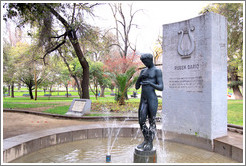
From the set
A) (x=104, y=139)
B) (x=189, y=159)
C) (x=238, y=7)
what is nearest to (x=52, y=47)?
(x=104, y=139)

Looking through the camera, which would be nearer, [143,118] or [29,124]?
[143,118]

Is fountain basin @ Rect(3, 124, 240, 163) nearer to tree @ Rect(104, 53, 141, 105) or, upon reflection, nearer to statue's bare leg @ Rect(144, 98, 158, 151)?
statue's bare leg @ Rect(144, 98, 158, 151)

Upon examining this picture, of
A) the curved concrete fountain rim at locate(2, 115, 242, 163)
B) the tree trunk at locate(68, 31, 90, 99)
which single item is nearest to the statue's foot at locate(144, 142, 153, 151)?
the curved concrete fountain rim at locate(2, 115, 242, 163)

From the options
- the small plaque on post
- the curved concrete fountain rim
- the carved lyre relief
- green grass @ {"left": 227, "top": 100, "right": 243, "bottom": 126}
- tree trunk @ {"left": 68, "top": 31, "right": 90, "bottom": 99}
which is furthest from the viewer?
tree trunk @ {"left": 68, "top": 31, "right": 90, "bottom": 99}

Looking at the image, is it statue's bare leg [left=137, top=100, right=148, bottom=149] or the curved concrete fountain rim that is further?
the curved concrete fountain rim

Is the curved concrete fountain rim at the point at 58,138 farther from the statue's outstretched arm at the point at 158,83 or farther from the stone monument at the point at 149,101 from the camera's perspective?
the statue's outstretched arm at the point at 158,83

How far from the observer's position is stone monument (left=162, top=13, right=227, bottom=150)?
5.07m

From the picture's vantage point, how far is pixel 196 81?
5.35m

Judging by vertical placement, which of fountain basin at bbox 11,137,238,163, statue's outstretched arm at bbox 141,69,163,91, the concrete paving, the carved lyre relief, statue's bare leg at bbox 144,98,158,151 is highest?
the carved lyre relief

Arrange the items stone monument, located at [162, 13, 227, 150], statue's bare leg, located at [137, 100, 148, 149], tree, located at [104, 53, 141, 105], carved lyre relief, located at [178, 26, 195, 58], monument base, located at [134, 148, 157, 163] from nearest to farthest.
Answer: monument base, located at [134, 148, 157, 163] < statue's bare leg, located at [137, 100, 148, 149] < stone monument, located at [162, 13, 227, 150] < carved lyre relief, located at [178, 26, 195, 58] < tree, located at [104, 53, 141, 105]

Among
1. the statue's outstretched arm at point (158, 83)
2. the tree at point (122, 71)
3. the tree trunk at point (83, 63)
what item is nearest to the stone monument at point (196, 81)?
the statue's outstretched arm at point (158, 83)

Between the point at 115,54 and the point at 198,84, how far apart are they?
79.4ft

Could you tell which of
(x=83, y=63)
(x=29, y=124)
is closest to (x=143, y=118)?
(x=29, y=124)

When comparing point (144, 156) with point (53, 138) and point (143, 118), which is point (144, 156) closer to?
point (143, 118)
